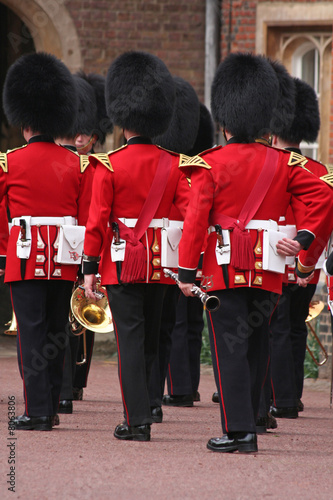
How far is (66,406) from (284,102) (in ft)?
7.69

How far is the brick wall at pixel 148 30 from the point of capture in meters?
10.8

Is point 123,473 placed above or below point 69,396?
above

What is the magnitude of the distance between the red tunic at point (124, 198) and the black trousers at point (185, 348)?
1.70 meters

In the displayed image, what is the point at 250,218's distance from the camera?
16.3 feet

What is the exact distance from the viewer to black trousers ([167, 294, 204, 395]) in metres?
6.90

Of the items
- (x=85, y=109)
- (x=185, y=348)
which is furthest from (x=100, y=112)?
(x=185, y=348)

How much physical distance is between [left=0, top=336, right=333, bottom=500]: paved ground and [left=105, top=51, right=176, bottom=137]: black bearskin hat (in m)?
1.61

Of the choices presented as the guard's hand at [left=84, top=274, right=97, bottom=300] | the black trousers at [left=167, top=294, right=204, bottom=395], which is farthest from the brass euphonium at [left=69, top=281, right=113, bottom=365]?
the guard's hand at [left=84, top=274, right=97, bottom=300]

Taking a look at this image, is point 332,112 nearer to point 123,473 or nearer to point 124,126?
point 124,126

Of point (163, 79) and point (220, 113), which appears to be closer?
point (220, 113)

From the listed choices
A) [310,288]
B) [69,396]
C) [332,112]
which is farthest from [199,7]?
[69,396]

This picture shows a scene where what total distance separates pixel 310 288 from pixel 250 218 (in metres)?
1.80

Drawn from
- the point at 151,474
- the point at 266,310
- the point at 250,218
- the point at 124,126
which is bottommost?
the point at 151,474

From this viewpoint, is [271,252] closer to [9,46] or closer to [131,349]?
[131,349]
